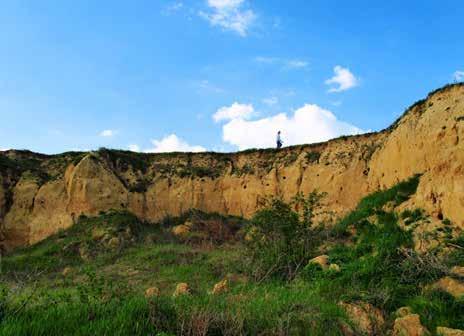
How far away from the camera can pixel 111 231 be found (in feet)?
81.4

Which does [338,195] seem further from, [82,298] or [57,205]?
[82,298]

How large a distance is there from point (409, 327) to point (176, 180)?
25.1 metres

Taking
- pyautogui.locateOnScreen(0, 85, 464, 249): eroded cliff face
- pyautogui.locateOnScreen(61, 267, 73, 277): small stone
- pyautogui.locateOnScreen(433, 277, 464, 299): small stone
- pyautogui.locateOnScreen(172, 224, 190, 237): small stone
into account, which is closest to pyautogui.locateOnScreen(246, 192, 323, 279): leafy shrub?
pyautogui.locateOnScreen(433, 277, 464, 299): small stone

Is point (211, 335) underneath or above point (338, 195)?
underneath

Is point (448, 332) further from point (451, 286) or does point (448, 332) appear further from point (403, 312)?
point (451, 286)

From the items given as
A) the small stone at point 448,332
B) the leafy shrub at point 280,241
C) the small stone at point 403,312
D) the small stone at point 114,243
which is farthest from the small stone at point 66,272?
the small stone at point 448,332

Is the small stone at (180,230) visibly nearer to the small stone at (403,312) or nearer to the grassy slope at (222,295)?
the grassy slope at (222,295)

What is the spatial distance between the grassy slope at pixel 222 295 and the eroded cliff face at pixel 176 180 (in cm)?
485

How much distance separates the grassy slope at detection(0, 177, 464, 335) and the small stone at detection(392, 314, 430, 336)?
43 centimetres

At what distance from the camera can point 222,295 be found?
841cm

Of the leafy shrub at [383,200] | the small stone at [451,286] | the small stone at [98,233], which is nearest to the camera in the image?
the small stone at [451,286]

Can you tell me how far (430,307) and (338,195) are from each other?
1740 centimetres

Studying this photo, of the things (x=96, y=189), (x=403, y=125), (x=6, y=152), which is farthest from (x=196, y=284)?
(x=6, y=152)

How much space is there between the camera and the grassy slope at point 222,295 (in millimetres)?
5430
